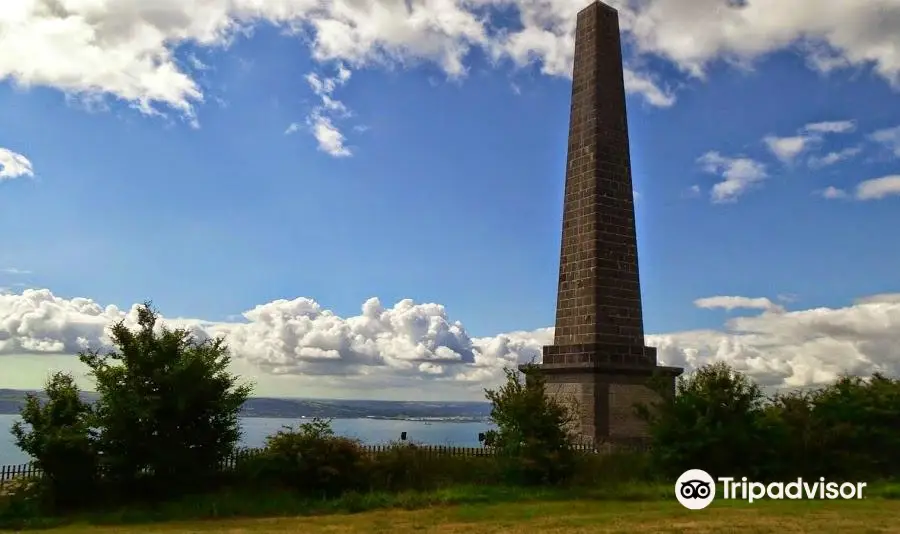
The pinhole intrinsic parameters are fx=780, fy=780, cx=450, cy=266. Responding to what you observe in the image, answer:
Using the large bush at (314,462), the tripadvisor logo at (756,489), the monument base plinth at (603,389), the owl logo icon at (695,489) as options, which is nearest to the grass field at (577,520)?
the owl logo icon at (695,489)

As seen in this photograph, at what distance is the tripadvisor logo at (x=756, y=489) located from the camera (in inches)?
709

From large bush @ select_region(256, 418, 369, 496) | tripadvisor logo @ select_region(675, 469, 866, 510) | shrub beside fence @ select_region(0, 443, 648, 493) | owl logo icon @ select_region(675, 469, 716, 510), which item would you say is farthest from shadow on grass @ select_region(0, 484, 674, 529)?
shrub beside fence @ select_region(0, 443, 648, 493)

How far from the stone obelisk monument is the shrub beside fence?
86cm

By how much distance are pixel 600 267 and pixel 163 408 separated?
1266 centimetres

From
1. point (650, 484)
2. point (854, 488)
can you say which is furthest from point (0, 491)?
point (854, 488)

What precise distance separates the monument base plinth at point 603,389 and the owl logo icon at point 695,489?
3.29m

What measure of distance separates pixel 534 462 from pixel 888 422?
33.0ft

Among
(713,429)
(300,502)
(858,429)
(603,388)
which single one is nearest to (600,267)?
(603,388)

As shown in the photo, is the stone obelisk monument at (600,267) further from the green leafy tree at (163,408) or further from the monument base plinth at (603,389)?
the green leafy tree at (163,408)

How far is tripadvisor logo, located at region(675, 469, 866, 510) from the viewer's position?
709 inches

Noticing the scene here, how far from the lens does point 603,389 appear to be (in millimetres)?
22391

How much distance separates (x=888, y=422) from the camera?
2083 centimetres

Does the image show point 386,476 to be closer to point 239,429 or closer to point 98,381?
point 239,429

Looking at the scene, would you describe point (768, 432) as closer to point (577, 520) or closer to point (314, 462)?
point (577, 520)
